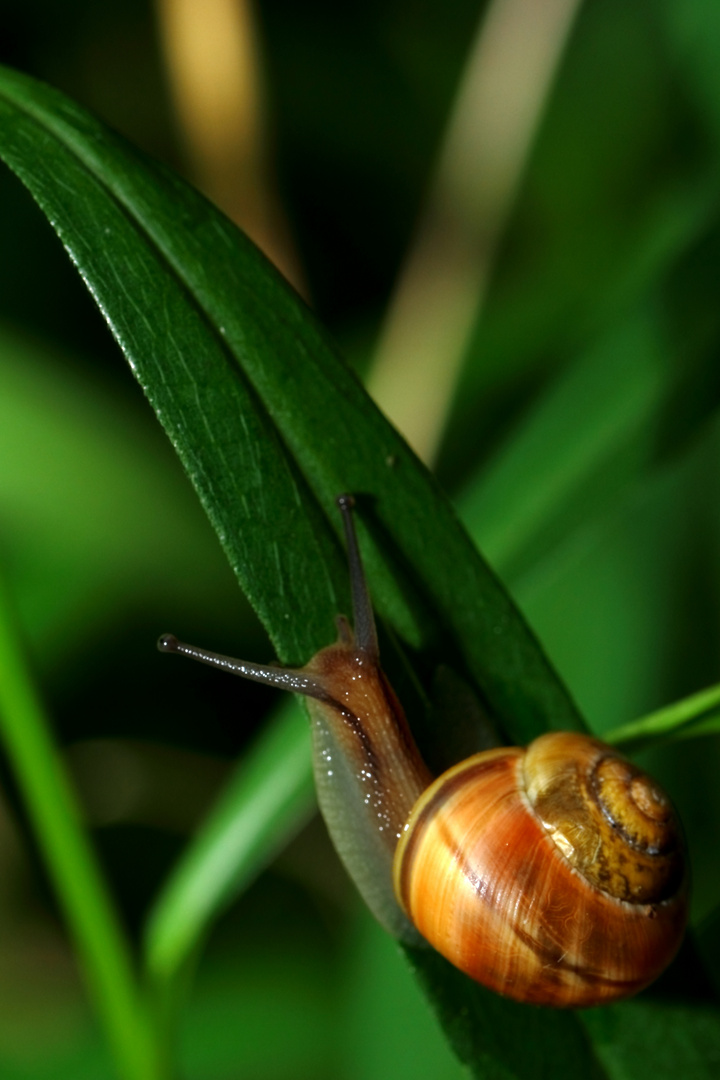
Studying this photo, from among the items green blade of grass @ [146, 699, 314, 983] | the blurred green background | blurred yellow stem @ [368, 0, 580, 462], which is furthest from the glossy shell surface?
blurred yellow stem @ [368, 0, 580, 462]

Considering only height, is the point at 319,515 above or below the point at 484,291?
below

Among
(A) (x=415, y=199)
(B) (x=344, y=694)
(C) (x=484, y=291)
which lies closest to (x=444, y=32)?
(A) (x=415, y=199)

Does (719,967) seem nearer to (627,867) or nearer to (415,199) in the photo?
(627,867)

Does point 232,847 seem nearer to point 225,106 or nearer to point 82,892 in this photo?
point 82,892

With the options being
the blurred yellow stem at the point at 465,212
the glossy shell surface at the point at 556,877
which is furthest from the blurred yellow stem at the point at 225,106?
the glossy shell surface at the point at 556,877

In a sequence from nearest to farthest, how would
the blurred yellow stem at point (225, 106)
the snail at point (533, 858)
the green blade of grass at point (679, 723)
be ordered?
the green blade of grass at point (679, 723)
the snail at point (533, 858)
the blurred yellow stem at point (225, 106)

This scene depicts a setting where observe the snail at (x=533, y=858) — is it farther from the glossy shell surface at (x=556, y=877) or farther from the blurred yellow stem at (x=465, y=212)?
the blurred yellow stem at (x=465, y=212)

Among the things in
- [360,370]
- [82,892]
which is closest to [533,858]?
[82,892]
